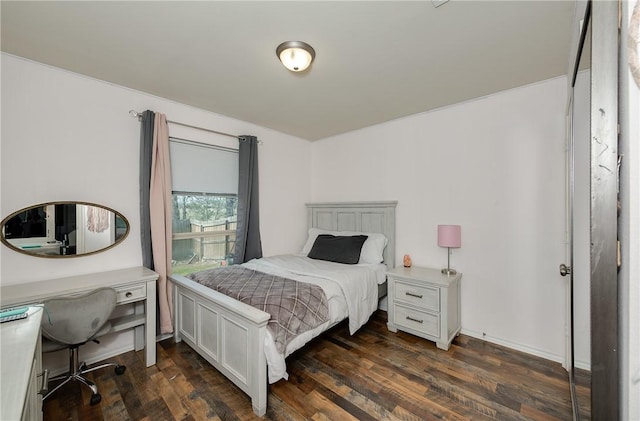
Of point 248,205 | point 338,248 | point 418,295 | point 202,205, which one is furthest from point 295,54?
point 418,295

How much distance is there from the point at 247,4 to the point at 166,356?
109 inches

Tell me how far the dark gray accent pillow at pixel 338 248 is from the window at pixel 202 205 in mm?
1090

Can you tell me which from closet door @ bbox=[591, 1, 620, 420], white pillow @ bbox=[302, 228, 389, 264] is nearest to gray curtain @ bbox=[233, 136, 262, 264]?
white pillow @ bbox=[302, 228, 389, 264]

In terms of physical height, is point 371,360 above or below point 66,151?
below

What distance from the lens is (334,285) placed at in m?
2.32

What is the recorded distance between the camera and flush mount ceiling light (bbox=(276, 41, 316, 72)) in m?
1.74

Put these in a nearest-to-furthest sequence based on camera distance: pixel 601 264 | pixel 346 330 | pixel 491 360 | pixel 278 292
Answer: pixel 601 264, pixel 278 292, pixel 491 360, pixel 346 330

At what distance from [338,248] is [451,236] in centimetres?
126

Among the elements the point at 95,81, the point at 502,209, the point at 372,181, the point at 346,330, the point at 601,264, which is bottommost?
the point at 346,330

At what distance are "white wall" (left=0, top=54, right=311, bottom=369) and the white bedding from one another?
1.41 m

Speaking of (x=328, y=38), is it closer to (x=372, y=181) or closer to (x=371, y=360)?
(x=372, y=181)

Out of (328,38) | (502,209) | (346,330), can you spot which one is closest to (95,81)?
(328,38)

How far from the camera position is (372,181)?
11.4 ft

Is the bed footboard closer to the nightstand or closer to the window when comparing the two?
the window
